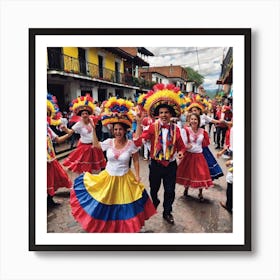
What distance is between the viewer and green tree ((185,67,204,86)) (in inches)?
73.9

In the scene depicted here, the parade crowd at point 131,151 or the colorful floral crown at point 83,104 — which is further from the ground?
the colorful floral crown at point 83,104

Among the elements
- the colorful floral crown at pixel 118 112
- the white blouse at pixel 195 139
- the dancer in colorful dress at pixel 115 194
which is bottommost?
the dancer in colorful dress at pixel 115 194

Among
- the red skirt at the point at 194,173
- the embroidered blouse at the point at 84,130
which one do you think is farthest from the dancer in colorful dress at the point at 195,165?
the embroidered blouse at the point at 84,130

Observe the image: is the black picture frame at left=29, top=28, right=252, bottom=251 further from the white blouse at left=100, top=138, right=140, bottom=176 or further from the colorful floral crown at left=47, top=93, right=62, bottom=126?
the white blouse at left=100, top=138, right=140, bottom=176

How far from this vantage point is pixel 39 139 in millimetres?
1877

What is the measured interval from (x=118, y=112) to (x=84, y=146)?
35 centimetres

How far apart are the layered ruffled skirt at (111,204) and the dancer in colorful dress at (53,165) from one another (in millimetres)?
148

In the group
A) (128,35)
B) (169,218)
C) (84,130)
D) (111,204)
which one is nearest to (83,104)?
(84,130)

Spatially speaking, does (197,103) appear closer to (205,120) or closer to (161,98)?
(205,120)

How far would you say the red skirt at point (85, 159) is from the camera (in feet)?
6.31

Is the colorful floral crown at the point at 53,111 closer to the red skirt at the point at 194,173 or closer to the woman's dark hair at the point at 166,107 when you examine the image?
the woman's dark hair at the point at 166,107

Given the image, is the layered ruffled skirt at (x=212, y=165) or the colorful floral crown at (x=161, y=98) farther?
the layered ruffled skirt at (x=212, y=165)
